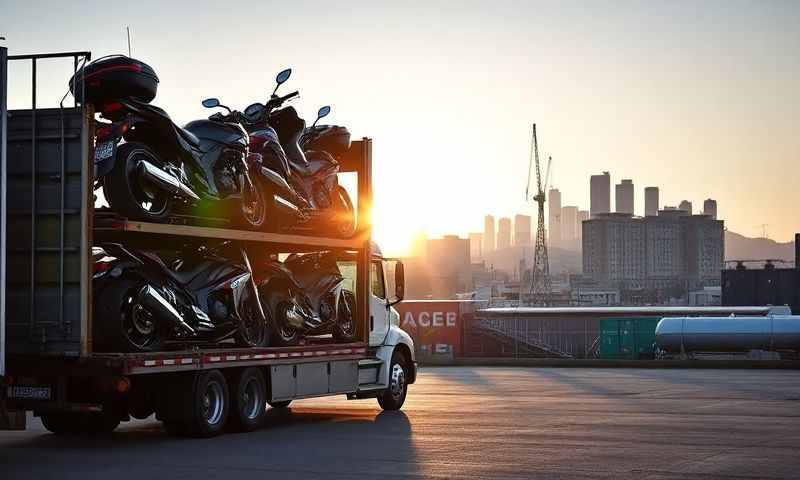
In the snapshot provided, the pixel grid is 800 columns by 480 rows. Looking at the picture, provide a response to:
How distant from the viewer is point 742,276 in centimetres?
9112

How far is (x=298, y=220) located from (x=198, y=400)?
434 cm

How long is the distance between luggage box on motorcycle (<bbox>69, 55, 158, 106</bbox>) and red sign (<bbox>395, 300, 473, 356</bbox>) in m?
50.8

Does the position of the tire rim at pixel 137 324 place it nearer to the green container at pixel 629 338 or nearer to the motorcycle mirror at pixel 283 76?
the motorcycle mirror at pixel 283 76

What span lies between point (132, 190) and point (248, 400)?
3994 millimetres

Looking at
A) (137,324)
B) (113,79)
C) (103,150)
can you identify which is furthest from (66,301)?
(113,79)

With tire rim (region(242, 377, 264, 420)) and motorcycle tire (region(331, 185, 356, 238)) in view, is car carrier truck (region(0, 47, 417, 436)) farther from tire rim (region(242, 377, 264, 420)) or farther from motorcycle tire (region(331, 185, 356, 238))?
motorcycle tire (region(331, 185, 356, 238))

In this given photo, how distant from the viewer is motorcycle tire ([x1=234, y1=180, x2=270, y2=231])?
17984 millimetres

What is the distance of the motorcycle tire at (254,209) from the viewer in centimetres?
1798

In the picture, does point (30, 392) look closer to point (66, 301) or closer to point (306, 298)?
point (66, 301)

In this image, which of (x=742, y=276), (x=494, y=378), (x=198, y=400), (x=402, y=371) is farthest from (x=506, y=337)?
(x=198, y=400)

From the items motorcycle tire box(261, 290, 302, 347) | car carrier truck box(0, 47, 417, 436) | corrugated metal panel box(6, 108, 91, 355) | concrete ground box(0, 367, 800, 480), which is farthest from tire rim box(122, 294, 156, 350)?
motorcycle tire box(261, 290, 302, 347)

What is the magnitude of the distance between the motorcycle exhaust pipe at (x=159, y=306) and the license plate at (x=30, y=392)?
1551 mm

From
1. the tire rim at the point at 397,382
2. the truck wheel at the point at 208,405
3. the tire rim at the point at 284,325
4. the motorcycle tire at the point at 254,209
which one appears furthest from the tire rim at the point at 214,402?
the tire rim at the point at 397,382

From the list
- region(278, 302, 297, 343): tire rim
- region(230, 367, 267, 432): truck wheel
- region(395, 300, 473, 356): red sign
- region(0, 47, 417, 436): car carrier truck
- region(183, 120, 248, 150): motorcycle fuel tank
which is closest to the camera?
region(0, 47, 417, 436): car carrier truck
